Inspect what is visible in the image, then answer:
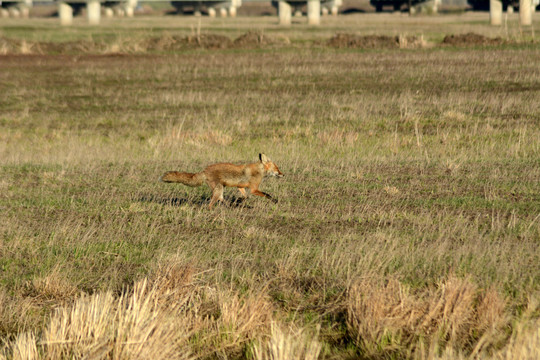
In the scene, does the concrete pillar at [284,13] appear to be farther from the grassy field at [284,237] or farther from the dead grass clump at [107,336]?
the dead grass clump at [107,336]

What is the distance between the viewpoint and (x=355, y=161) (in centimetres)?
1502

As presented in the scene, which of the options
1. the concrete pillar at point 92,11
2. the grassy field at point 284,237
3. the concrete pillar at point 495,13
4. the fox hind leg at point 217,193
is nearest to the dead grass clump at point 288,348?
the grassy field at point 284,237

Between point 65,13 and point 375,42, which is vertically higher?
point 65,13

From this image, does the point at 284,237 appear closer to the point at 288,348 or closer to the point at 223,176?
the point at 223,176

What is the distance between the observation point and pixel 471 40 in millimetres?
45781

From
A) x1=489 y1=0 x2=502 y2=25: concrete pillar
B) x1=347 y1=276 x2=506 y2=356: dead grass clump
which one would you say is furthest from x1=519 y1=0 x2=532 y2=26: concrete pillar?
x1=347 y1=276 x2=506 y2=356: dead grass clump

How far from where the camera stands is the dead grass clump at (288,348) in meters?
5.86

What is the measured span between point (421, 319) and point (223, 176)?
445cm

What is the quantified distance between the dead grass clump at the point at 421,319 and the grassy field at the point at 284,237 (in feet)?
0.07

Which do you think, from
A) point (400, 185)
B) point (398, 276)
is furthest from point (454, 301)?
point (400, 185)

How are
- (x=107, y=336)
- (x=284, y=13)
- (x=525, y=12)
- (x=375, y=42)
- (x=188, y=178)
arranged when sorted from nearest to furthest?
(x=107, y=336) → (x=188, y=178) → (x=375, y=42) → (x=525, y=12) → (x=284, y=13)

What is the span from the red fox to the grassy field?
1.30 feet

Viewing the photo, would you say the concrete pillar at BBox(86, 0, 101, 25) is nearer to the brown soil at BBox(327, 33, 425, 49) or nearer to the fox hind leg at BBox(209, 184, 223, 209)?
the brown soil at BBox(327, 33, 425, 49)

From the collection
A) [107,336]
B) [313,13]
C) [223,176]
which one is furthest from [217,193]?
[313,13]
